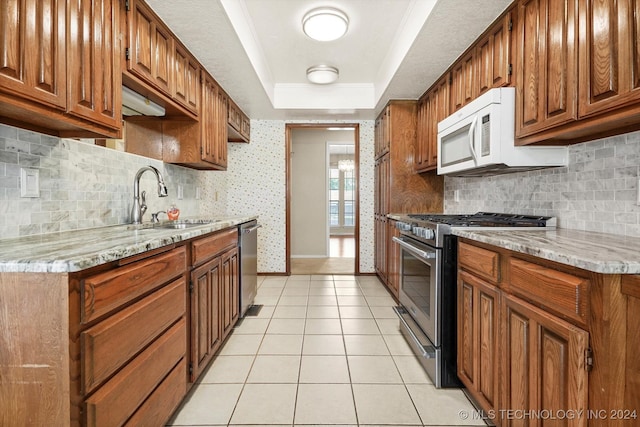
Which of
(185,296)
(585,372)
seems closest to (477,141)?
(585,372)

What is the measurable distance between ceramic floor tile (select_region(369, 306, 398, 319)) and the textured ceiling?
2263 mm

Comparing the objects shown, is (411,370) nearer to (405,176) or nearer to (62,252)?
(62,252)

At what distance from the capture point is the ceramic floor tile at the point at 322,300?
11.2 feet

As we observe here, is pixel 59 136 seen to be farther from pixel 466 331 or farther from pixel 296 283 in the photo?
pixel 296 283

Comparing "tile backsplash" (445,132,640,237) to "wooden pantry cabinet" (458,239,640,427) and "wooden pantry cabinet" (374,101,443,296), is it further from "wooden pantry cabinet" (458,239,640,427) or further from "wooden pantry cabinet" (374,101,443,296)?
"wooden pantry cabinet" (374,101,443,296)

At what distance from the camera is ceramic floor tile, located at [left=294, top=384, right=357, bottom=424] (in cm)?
159

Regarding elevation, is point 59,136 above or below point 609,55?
below

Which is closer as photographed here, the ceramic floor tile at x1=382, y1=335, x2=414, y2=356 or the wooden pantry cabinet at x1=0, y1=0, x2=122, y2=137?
the wooden pantry cabinet at x1=0, y1=0, x2=122, y2=137

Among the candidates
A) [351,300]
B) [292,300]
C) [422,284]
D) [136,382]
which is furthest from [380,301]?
[136,382]

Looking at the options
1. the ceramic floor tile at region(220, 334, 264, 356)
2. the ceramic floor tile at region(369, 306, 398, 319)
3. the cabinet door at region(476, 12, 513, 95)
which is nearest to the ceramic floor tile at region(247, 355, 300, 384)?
the ceramic floor tile at region(220, 334, 264, 356)

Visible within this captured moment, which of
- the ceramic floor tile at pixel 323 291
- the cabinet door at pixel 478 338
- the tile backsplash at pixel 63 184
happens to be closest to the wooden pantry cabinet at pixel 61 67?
the tile backsplash at pixel 63 184

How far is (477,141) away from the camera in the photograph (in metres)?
2.04

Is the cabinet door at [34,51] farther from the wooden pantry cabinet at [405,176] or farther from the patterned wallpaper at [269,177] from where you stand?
the patterned wallpaper at [269,177]

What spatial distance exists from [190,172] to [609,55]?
10.9ft
